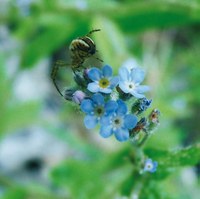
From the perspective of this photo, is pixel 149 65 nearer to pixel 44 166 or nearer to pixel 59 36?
pixel 59 36

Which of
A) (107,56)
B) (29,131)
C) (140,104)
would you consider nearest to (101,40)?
(107,56)

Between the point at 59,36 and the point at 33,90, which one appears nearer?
the point at 59,36

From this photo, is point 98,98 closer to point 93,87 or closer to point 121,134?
point 93,87

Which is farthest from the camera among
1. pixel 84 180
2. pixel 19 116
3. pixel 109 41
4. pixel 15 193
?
pixel 19 116

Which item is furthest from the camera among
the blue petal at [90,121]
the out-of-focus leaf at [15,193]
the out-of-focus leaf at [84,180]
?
the out-of-focus leaf at [15,193]

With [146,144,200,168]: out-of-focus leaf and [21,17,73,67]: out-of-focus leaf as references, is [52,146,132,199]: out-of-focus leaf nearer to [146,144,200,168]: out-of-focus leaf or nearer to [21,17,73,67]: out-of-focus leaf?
[146,144,200,168]: out-of-focus leaf

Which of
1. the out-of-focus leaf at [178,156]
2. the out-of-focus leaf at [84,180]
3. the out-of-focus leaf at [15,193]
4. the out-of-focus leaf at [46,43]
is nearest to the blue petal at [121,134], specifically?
the out-of-focus leaf at [178,156]

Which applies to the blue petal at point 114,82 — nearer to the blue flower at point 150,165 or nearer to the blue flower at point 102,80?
the blue flower at point 102,80

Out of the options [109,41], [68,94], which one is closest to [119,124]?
[68,94]
